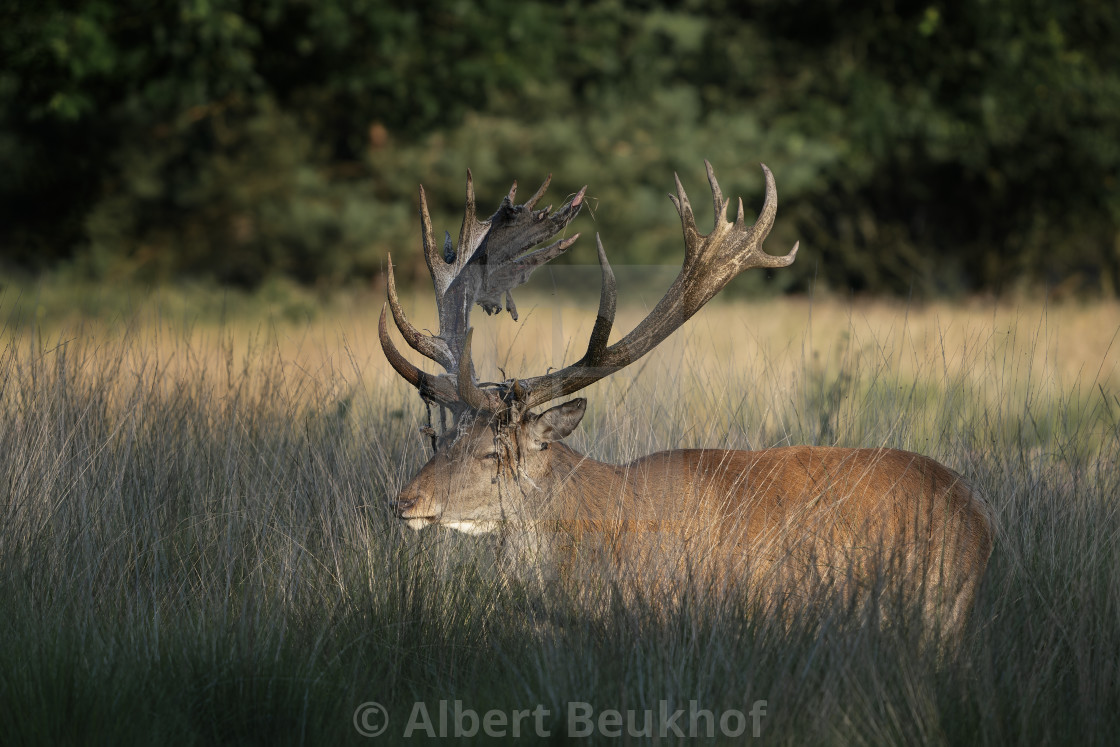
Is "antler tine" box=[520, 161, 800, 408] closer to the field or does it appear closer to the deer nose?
the deer nose

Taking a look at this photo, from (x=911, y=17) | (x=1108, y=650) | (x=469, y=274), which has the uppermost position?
(x=911, y=17)

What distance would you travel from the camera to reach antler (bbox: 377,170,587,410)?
12.1ft

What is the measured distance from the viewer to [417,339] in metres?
3.78

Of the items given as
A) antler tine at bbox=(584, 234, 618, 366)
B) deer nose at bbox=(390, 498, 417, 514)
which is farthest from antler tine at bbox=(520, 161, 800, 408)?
deer nose at bbox=(390, 498, 417, 514)

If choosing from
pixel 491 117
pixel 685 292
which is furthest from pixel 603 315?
pixel 491 117

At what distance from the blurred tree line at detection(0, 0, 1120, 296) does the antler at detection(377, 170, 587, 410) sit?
1029 centimetres

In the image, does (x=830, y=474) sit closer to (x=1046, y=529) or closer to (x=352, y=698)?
(x=1046, y=529)

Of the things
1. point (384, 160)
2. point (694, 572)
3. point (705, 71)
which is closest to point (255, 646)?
point (694, 572)

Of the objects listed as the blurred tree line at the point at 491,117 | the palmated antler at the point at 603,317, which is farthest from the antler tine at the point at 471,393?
the blurred tree line at the point at 491,117

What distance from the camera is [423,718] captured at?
2.81 meters

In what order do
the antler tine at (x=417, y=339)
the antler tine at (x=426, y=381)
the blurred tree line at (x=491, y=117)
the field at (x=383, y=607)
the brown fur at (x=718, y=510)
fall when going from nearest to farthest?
the field at (x=383, y=607), the brown fur at (x=718, y=510), the antler tine at (x=426, y=381), the antler tine at (x=417, y=339), the blurred tree line at (x=491, y=117)

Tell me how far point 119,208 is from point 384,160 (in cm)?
405

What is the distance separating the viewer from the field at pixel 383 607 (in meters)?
2.71

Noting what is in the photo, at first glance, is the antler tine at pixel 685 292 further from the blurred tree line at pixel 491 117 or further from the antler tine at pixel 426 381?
the blurred tree line at pixel 491 117
